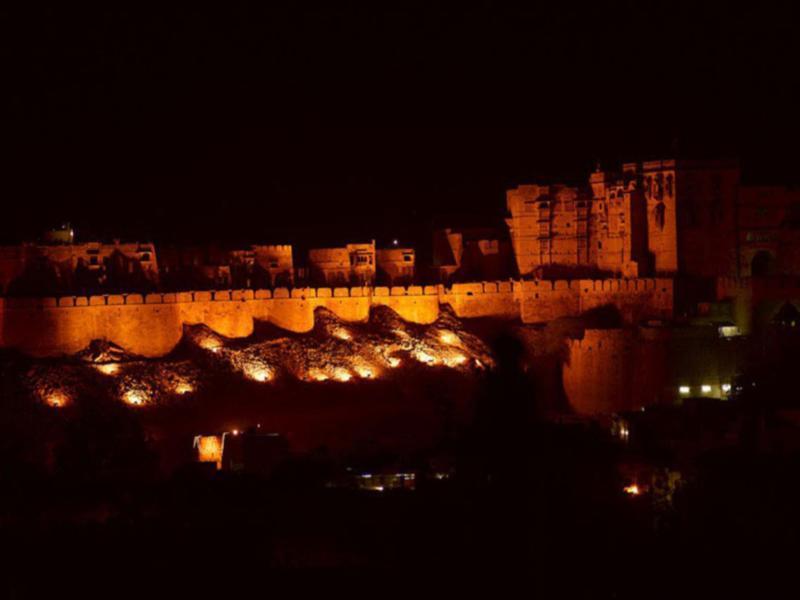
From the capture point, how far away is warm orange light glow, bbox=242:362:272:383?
53.4 metres

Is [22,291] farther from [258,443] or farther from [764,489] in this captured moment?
[764,489]

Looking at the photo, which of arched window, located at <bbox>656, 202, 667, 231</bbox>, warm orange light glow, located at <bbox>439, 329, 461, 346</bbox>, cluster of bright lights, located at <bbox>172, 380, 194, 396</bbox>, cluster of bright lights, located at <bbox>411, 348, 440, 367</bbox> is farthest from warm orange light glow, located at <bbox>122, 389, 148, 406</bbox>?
arched window, located at <bbox>656, 202, 667, 231</bbox>

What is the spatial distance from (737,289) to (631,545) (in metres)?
31.7

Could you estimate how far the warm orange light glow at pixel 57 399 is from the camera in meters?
49.7

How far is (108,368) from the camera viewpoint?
52.1m

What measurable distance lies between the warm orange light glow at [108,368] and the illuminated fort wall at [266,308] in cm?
172

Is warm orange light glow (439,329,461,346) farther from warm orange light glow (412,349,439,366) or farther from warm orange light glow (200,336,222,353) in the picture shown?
warm orange light glow (200,336,222,353)

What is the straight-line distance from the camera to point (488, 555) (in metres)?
20.1

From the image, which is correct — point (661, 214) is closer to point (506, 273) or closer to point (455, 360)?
point (506, 273)

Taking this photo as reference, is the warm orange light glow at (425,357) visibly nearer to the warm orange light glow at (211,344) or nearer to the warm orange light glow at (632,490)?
the warm orange light glow at (211,344)

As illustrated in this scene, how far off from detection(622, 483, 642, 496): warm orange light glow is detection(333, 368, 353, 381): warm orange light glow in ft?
51.5

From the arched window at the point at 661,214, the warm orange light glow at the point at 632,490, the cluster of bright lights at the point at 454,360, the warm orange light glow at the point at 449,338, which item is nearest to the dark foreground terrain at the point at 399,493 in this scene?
the warm orange light glow at the point at 632,490

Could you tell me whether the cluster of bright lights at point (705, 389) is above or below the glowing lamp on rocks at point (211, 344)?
below

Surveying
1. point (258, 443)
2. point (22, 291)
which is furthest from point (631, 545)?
point (22, 291)
